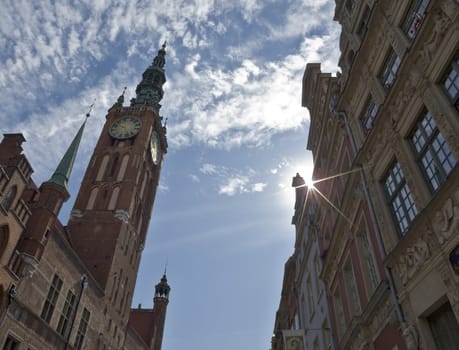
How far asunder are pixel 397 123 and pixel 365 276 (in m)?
5.58

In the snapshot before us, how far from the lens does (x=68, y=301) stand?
29594mm

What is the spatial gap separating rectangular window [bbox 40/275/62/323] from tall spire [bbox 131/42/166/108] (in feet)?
121

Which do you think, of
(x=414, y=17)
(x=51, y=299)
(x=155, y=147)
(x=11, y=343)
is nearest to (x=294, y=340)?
(x=414, y=17)

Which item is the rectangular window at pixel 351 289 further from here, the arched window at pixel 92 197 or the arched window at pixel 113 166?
the arched window at pixel 113 166

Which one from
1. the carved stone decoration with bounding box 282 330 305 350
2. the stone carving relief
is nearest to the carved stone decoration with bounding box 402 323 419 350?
the stone carving relief

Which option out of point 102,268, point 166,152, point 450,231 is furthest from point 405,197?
point 166,152

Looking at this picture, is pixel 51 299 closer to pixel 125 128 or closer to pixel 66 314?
pixel 66 314

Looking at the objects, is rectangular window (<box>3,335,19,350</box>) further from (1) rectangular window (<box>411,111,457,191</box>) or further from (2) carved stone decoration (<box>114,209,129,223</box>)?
(1) rectangular window (<box>411,111,457,191</box>)

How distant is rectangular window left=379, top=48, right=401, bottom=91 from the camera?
13.1 m

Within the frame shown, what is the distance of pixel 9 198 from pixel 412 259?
20.5 metres

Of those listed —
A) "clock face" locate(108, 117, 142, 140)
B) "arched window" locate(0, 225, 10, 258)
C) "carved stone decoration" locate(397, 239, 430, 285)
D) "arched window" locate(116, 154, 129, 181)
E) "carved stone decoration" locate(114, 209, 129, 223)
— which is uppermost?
"clock face" locate(108, 117, 142, 140)

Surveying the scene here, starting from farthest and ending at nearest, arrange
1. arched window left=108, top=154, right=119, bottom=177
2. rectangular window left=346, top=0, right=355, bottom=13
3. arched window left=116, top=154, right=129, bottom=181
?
arched window left=108, top=154, right=119, bottom=177 → arched window left=116, top=154, right=129, bottom=181 → rectangular window left=346, top=0, right=355, bottom=13

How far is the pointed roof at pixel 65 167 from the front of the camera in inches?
1135

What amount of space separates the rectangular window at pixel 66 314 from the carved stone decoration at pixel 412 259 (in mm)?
25558
